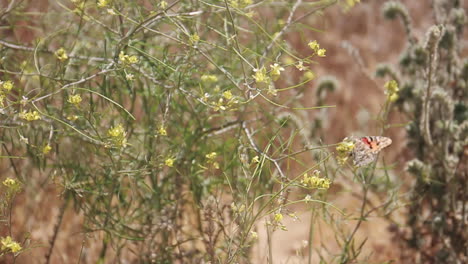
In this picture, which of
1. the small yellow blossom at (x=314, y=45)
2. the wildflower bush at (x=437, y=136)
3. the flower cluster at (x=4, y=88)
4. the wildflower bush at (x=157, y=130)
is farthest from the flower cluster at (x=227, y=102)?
the wildflower bush at (x=437, y=136)

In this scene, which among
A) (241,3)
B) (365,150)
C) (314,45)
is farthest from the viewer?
(241,3)

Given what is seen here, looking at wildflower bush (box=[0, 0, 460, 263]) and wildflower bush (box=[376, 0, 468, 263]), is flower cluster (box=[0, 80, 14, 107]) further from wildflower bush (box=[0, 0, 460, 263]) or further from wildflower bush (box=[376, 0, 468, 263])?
wildflower bush (box=[376, 0, 468, 263])

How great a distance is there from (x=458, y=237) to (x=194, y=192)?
0.81 meters

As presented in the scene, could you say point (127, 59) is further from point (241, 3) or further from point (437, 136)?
point (437, 136)

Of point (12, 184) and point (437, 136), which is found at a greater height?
point (437, 136)

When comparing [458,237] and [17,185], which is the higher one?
[458,237]

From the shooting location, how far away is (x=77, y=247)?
2104mm

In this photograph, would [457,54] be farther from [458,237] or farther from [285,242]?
[285,242]

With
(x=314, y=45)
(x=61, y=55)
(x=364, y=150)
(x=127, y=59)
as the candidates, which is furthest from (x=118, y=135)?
(x=364, y=150)

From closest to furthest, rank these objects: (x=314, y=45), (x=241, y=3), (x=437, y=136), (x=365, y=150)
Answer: (x=314, y=45) → (x=365, y=150) → (x=241, y=3) → (x=437, y=136)

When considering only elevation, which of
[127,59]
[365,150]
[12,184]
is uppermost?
[127,59]

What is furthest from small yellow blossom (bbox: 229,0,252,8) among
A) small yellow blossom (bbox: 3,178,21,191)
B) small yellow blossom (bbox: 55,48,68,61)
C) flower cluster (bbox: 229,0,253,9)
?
small yellow blossom (bbox: 3,178,21,191)

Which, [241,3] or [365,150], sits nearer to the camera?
[365,150]

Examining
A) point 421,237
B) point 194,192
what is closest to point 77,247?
point 194,192
